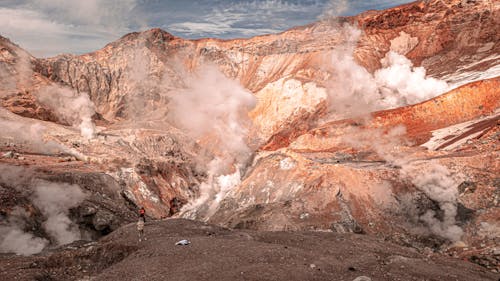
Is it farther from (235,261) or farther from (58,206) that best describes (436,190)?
(58,206)

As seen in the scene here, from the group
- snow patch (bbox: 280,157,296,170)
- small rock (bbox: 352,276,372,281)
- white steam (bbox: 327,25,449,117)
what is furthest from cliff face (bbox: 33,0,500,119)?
small rock (bbox: 352,276,372,281)

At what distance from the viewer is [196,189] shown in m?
48.3

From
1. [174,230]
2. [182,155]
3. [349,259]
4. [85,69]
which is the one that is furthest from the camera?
[85,69]

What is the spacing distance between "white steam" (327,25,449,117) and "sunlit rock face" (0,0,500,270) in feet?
1.02

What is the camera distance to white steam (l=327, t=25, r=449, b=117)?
60.8 meters

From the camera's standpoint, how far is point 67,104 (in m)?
63.2

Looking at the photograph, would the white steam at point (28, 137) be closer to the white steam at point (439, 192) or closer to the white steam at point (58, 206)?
the white steam at point (58, 206)

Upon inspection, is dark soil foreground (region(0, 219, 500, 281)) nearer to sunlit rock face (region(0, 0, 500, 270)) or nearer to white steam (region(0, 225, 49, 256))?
white steam (region(0, 225, 49, 256))

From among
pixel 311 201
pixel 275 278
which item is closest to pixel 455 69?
pixel 311 201

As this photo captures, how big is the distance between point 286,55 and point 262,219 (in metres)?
65.1

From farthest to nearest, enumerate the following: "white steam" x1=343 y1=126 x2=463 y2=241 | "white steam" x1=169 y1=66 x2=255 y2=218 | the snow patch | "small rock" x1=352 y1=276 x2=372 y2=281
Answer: "white steam" x1=169 y1=66 x2=255 y2=218 < the snow patch < "white steam" x1=343 y1=126 x2=463 y2=241 < "small rock" x1=352 y1=276 x2=372 y2=281

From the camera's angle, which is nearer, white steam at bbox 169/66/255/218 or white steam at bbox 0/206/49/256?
white steam at bbox 0/206/49/256

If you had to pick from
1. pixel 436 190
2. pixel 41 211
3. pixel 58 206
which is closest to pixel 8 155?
pixel 58 206

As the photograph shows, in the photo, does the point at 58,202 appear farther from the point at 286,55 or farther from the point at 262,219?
the point at 286,55
